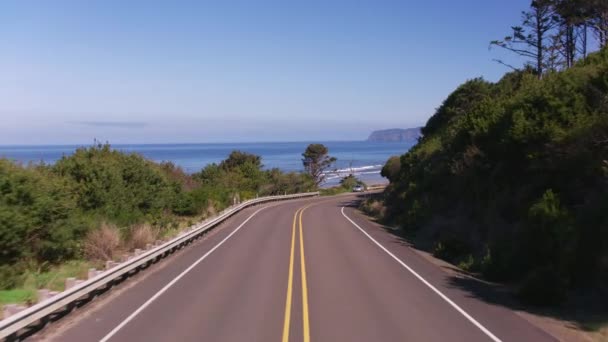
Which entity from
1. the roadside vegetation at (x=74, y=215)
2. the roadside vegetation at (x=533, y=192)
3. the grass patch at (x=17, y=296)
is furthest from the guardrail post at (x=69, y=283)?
the roadside vegetation at (x=533, y=192)

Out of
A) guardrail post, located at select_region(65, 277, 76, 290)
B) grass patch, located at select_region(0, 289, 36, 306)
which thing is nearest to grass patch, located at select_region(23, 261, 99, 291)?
grass patch, located at select_region(0, 289, 36, 306)

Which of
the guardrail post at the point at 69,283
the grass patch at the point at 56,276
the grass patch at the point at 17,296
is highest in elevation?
the guardrail post at the point at 69,283

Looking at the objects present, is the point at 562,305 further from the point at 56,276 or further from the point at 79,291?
the point at 56,276

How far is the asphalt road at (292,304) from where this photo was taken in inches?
395

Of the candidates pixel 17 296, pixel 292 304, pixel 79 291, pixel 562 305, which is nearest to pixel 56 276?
pixel 17 296

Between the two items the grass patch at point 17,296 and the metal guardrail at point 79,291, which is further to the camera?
the grass patch at point 17,296

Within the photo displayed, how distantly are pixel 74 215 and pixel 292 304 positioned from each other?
11.9 metres

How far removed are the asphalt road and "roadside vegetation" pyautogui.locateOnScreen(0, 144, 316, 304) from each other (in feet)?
7.47

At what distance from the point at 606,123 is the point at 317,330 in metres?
10.5

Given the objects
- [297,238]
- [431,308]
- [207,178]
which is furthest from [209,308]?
[207,178]

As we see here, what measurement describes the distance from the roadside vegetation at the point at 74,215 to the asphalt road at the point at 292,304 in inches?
89.6

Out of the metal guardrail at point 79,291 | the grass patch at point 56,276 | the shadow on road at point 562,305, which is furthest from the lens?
the grass patch at point 56,276

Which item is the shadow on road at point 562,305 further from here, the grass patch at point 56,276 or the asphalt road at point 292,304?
the grass patch at point 56,276

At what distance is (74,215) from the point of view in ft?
70.0
